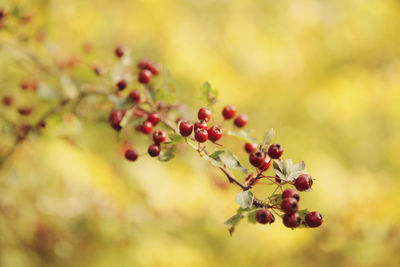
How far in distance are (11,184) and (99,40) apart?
1658mm

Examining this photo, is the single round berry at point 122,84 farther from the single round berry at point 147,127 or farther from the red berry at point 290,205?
the red berry at point 290,205

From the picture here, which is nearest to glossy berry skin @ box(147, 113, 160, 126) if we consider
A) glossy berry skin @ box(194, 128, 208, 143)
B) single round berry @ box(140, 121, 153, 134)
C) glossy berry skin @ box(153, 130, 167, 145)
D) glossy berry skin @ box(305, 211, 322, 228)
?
single round berry @ box(140, 121, 153, 134)

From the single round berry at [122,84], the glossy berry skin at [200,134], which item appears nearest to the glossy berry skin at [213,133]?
the glossy berry skin at [200,134]

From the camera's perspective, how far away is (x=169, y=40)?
2.96 metres

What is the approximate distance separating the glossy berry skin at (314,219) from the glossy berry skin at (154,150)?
359 mm

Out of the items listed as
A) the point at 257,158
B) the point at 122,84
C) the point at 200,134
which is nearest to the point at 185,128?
the point at 200,134

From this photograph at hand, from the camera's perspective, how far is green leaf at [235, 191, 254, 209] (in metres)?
0.65

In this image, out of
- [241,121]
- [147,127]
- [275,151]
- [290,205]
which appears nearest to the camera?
[290,205]

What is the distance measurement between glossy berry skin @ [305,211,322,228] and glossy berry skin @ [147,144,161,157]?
359 mm

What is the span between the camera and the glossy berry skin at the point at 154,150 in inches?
30.2

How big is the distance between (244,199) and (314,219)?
145 millimetres

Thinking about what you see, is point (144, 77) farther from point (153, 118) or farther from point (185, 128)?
point (185, 128)

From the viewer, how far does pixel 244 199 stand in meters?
0.66

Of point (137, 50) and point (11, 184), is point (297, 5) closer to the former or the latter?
point (137, 50)
